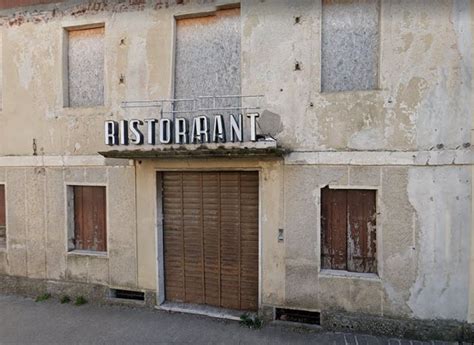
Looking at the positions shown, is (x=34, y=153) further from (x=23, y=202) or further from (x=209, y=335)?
(x=209, y=335)

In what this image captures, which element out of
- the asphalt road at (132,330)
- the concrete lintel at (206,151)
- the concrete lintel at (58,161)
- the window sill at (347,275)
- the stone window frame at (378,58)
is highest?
the stone window frame at (378,58)

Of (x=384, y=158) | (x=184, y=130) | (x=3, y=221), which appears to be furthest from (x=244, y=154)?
(x=3, y=221)

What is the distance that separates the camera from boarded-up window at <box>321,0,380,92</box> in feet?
18.0

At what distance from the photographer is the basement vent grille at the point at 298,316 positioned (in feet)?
18.8

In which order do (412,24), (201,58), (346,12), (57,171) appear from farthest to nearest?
(57,171), (201,58), (346,12), (412,24)

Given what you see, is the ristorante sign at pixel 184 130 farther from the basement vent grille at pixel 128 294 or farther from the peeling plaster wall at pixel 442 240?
the basement vent grille at pixel 128 294

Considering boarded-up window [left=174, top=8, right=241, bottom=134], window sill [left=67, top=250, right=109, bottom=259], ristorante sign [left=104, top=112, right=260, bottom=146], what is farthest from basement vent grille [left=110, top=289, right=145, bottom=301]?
boarded-up window [left=174, top=8, right=241, bottom=134]

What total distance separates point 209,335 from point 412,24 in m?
5.76

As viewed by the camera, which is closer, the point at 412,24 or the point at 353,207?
the point at 412,24

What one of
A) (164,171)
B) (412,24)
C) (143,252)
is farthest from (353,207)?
(143,252)

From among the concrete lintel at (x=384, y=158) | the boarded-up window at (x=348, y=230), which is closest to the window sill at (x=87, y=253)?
the concrete lintel at (x=384, y=158)

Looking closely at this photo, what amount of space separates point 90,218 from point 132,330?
8.03 ft

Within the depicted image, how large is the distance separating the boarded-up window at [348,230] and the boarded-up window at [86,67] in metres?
4.82

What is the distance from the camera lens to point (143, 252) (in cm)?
648
